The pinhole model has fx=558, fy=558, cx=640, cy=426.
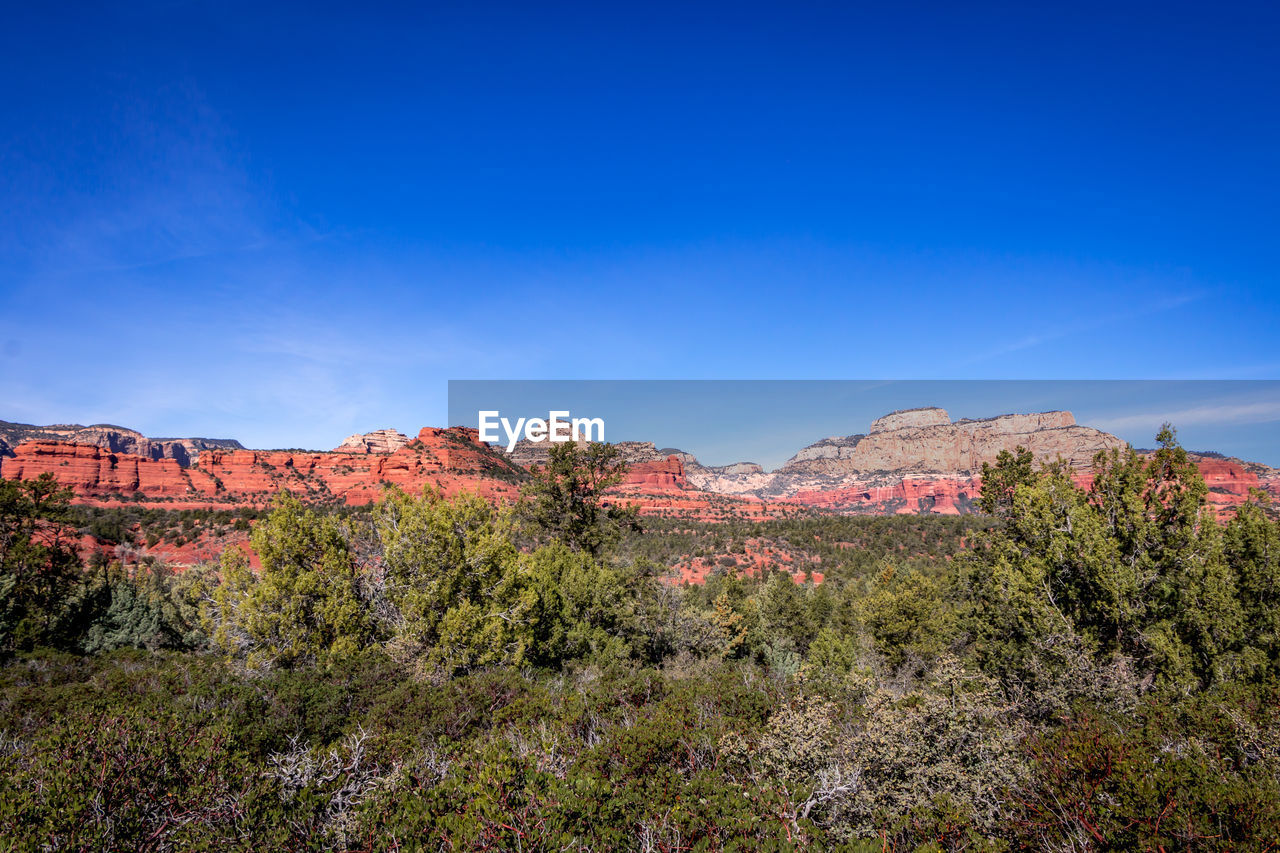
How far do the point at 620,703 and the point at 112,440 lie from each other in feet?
594

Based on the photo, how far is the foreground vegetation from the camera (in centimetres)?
502

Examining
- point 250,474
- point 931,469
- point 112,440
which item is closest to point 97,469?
point 250,474

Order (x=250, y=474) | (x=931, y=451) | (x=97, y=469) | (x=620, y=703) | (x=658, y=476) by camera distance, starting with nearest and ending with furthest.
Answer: (x=620, y=703)
(x=97, y=469)
(x=250, y=474)
(x=658, y=476)
(x=931, y=451)

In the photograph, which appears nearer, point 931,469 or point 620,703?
point 620,703

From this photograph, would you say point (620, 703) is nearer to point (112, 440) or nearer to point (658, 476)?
point (658, 476)

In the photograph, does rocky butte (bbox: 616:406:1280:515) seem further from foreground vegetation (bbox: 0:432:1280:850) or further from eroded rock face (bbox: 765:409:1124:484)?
foreground vegetation (bbox: 0:432:1280:850)

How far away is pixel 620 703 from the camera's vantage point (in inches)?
410

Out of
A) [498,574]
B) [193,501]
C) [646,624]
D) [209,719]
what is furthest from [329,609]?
[193,501]

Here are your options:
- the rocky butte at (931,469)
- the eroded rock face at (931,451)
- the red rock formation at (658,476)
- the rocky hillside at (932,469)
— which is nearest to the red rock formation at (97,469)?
the red rock formation at (658,476)

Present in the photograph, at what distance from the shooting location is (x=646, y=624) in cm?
2120

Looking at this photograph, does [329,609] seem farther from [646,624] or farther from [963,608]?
[963,608]

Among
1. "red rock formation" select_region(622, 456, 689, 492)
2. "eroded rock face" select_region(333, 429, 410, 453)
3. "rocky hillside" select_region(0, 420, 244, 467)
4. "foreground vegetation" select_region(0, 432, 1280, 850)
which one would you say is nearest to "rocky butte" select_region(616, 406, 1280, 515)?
"red rock formation" select_region(622, 456, 689, 492)

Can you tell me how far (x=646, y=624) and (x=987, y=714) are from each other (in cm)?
1461

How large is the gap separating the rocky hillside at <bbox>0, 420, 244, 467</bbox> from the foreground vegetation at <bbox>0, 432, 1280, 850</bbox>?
9559 cm
